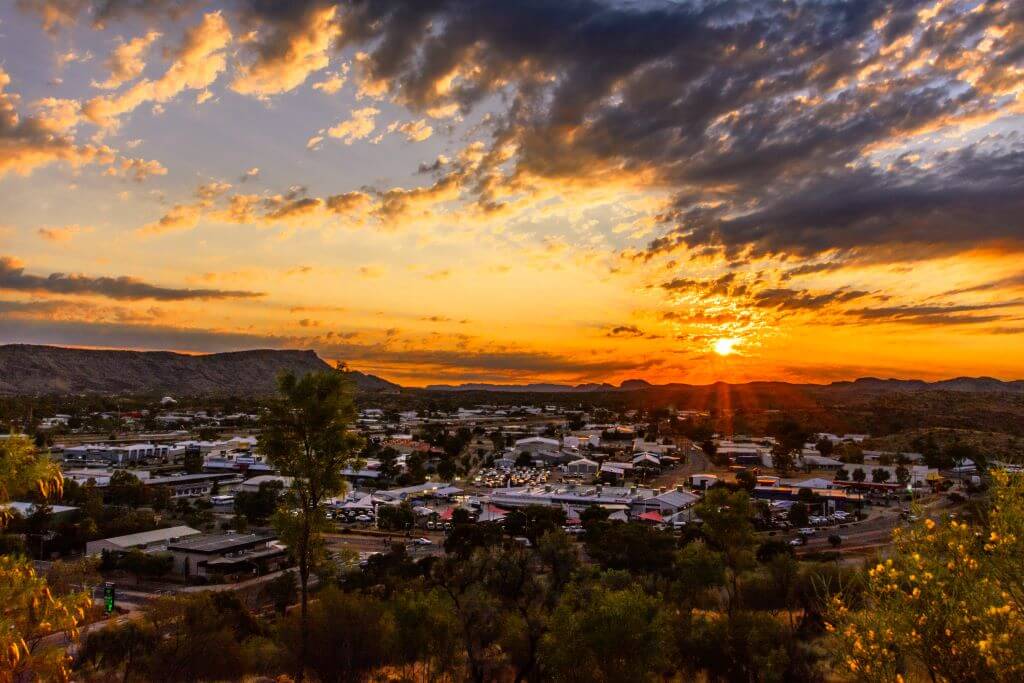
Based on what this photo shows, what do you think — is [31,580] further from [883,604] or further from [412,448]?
[412,448]

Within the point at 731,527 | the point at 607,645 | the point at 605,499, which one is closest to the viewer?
the point at 607,645

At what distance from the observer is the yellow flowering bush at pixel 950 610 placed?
773 centimetres

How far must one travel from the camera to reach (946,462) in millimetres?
76750

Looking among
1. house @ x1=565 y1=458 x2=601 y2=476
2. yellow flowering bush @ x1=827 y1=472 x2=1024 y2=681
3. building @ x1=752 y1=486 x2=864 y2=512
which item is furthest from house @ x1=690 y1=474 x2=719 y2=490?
yellow flowering bush @ x1=827 y1=472 x2=1024 y2=681

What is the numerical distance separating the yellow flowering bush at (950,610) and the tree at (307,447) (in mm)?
11466

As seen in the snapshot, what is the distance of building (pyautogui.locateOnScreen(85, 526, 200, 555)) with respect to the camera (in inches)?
1610

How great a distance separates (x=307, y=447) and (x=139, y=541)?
3314 centimetres

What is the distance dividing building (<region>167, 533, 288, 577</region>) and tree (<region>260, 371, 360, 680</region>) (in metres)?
23.6

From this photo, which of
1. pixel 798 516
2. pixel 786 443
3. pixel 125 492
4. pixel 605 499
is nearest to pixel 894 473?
pixel 786 443

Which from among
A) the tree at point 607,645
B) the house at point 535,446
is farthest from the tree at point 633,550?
the house at point 535,446

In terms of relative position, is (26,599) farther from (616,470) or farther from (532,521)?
(616,470)

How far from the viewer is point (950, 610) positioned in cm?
812

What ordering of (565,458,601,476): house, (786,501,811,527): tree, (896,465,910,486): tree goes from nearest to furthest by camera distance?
(786,501,811,527): tree < (896,465,910,486): tree < (565,458,601,476): house

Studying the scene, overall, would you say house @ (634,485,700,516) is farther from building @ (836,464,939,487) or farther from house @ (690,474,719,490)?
building @ (836,464,939,487)
